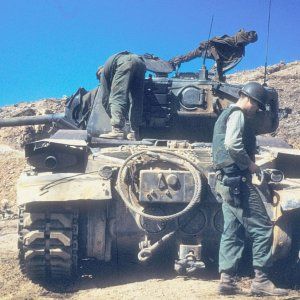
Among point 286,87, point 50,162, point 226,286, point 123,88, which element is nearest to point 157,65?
point 123,88

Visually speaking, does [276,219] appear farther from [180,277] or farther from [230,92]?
[230,92]

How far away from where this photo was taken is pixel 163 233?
578cm

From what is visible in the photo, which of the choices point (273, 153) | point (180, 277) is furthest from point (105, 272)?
point (273, 153)

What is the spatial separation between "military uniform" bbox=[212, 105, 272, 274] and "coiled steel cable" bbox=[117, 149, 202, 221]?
1.10 feet

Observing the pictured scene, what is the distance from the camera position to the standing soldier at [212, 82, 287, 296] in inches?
202

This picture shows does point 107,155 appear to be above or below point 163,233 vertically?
above

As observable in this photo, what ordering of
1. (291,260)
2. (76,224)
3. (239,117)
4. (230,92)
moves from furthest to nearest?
(230,92) → (291,260) → (76,224) → (239,117)

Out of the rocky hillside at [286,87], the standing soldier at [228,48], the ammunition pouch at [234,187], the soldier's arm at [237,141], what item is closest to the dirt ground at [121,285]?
the ammunition pouch at [234,187]

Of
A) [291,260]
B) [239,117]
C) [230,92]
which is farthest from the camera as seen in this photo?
[230,92]

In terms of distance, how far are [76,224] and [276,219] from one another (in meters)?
2.01

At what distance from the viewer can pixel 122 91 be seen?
22.8ft

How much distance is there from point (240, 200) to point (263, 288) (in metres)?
0.83

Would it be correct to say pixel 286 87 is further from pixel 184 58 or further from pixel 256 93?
pixel 256 93

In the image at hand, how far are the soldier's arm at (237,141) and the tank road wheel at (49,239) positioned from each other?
5.62 ft
